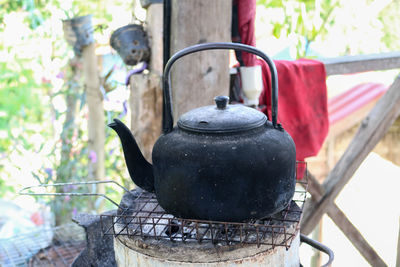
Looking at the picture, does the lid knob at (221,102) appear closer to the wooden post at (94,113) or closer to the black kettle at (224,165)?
the black kettle at (224,165)

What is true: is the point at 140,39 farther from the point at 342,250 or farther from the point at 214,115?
the point at 342,250

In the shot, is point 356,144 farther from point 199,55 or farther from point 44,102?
point 44,102

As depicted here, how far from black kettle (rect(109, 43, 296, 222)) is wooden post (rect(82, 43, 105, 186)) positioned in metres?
1.93

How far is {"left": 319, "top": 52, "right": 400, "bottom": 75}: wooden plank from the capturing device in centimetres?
269

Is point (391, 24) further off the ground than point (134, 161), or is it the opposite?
point (391, 24)

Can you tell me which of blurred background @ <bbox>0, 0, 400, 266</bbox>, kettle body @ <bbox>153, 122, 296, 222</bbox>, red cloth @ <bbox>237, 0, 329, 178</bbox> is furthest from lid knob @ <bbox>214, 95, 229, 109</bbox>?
blurred background @ <bbox>0, 0, 400, 266</bbox>

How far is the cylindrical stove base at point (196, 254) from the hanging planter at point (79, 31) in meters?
2.02

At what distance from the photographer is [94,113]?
11.1 ft

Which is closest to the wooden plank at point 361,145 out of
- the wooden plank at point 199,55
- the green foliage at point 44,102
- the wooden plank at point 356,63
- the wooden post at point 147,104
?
the wooden plank at point 356,63

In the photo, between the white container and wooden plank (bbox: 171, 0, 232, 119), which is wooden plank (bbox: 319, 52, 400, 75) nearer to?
the white container

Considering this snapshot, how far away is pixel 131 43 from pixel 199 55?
1.87 ft

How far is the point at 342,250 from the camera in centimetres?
488

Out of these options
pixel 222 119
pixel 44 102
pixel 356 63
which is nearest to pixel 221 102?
pixel 222 119

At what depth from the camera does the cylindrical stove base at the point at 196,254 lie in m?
1.50
